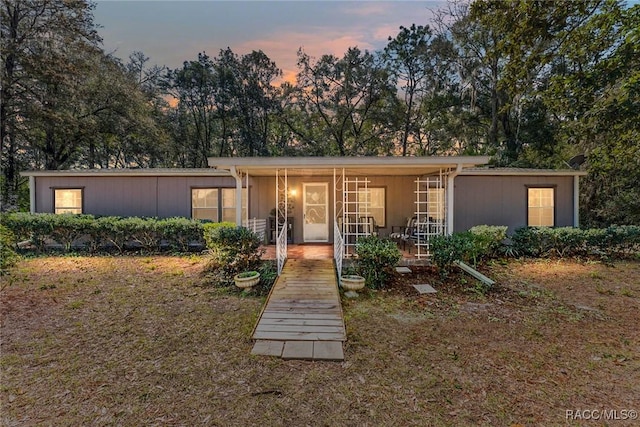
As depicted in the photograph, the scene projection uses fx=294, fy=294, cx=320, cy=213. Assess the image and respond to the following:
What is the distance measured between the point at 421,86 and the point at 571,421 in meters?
18.8

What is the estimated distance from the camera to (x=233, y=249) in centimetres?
659

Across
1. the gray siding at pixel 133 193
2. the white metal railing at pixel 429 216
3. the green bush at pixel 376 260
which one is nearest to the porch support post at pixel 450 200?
A: the white metal railing at pixel 429 216

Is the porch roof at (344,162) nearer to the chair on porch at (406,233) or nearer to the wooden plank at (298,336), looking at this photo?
the chair on porch at (406,233)

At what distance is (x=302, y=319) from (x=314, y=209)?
5798 millimetres

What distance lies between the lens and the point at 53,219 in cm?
882

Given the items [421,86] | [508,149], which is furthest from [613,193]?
[421,86]

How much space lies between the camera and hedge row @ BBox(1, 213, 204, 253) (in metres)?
8.79

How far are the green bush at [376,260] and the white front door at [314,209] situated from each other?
382 centimetres

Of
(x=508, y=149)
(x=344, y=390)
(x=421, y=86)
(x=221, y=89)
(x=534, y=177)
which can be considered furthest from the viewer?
(x=221, y=89)

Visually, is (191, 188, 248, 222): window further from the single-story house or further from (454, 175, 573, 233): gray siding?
(454, 175, 573, 233): gray siding

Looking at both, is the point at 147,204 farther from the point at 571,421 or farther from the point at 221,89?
the point at 221,89

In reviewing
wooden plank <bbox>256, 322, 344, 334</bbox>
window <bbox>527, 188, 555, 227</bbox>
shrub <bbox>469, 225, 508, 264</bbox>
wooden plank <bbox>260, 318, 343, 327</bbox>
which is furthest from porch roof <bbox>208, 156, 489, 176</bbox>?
window <bbox>527, 188, 555, 227</bbox>

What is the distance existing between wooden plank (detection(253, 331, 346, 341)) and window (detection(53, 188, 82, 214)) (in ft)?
32.5

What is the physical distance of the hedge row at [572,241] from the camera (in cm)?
851
